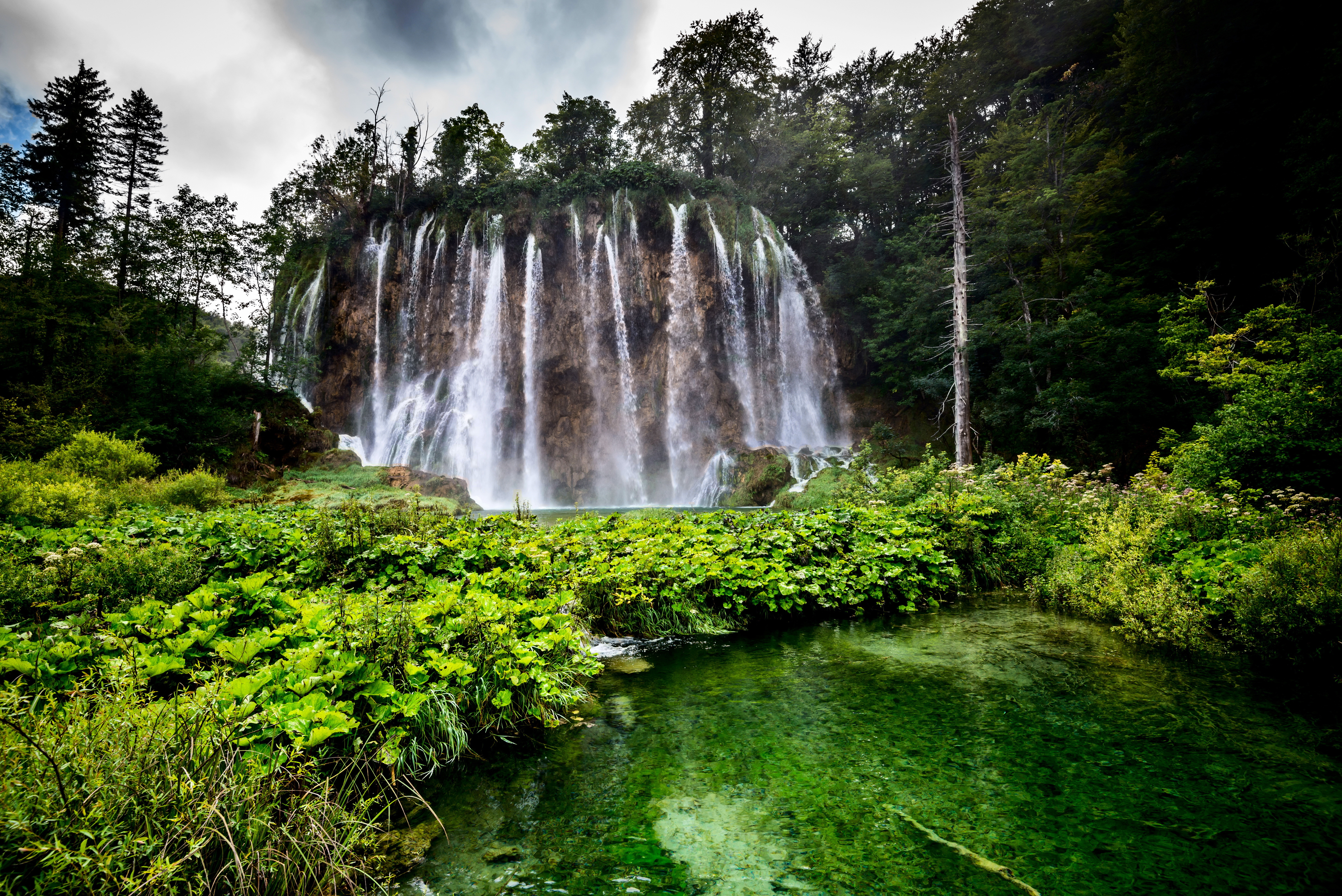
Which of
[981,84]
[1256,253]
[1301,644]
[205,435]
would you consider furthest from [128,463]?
[981,84]

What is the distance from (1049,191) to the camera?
677 inches

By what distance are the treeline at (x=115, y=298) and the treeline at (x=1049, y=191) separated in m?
6.71

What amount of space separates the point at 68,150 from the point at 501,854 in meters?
36.1

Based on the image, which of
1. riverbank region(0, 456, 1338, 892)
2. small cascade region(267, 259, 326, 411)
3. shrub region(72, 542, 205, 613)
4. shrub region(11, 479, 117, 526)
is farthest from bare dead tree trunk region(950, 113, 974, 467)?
small cascade region(267, 259, 326, 411)

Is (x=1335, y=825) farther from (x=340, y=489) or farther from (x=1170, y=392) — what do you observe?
(x=340, y=489)

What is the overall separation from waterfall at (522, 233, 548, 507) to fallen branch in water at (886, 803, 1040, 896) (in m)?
23.1

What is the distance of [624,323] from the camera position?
25734mm

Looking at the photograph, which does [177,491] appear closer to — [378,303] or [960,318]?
[960,318]

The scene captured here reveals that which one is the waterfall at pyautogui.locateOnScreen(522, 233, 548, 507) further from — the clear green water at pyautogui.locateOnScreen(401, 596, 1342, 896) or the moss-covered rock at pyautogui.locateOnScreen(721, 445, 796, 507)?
the clear green water at pyautogui.locateOnScreen(401, 596, 1342, 896)

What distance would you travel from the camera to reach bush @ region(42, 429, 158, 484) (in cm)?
979

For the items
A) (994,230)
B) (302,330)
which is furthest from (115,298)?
(994,230)

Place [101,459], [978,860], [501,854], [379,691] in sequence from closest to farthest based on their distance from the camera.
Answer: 1. [978,860]
2. [501,854]
3. [379,691]
4. [101,459]

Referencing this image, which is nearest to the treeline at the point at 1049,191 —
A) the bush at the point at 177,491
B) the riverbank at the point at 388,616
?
the riverbank at the point at 388,616

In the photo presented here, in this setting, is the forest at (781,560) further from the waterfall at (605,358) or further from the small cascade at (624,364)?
the small cascade at (624,364)
